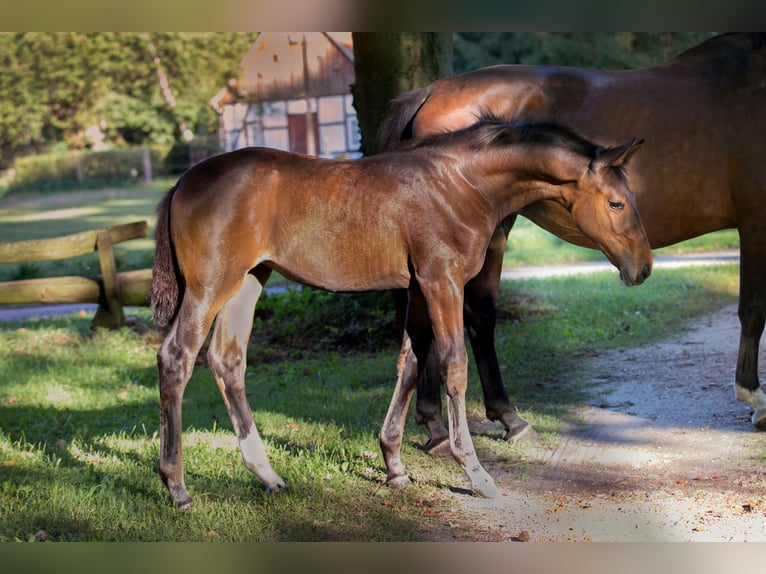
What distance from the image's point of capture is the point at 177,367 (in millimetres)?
4695

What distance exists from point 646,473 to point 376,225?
2.19 m

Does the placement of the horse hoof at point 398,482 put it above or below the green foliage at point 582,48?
below

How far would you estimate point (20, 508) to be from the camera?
4.75 m

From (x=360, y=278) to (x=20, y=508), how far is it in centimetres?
219

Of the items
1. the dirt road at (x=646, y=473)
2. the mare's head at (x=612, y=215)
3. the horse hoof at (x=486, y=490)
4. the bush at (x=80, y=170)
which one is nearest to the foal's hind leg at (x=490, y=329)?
the dirt road at (x=646, y=473)

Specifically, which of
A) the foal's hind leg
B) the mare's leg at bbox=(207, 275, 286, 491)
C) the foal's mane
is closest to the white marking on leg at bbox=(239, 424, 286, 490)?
the mare's leg at bbox=(207, 275, 286, 491)

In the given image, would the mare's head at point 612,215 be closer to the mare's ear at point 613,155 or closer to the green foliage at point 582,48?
the mare's ear at point 613,155

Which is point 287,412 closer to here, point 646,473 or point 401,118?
point 401,118

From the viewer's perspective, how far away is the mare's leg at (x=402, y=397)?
510cm

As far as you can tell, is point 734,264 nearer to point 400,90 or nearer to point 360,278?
point 400,90

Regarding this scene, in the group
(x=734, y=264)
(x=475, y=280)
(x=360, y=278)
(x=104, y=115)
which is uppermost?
(x=360, y=278)

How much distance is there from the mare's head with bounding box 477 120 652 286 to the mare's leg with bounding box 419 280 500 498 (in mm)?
765

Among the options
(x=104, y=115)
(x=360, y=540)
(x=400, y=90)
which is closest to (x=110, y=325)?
(x=400, y=90)

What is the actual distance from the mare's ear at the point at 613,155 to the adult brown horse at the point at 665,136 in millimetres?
1243
